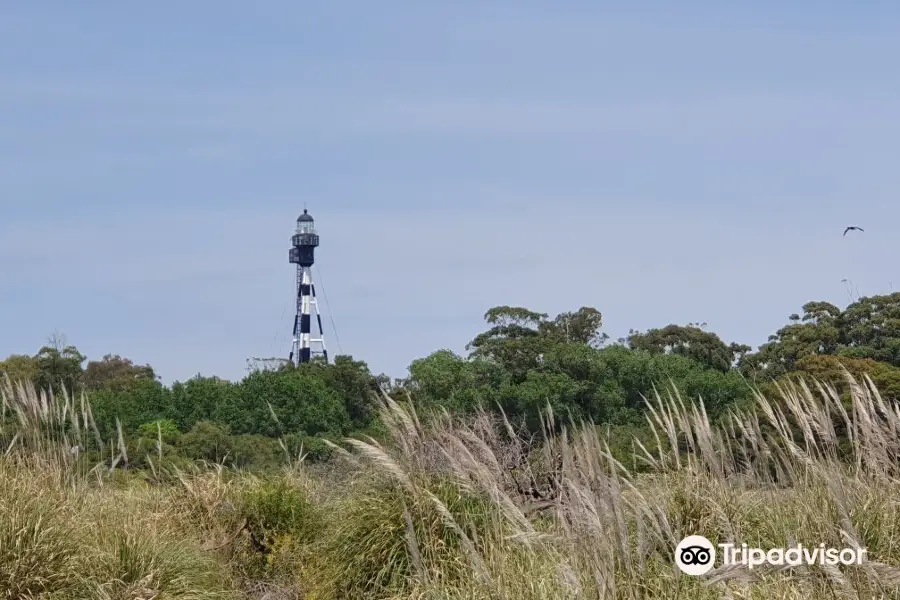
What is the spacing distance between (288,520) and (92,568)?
2.92 metres

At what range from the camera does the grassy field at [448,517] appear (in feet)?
18.2

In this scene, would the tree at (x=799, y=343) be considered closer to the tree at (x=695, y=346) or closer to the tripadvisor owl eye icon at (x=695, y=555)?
the tree at (x=695, y=346)

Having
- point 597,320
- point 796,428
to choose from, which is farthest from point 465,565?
point 597,320

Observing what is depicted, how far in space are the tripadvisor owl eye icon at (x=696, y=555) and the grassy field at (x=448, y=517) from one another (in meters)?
0.10

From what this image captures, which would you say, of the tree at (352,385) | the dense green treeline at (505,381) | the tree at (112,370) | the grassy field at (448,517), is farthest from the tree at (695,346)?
the grassy field at (448,517)

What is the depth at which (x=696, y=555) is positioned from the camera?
6414 millimetres

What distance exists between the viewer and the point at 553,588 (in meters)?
5.76

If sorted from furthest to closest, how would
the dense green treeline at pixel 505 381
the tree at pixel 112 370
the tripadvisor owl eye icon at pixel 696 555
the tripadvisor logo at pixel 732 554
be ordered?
the tree at pixel 112 370 → the dense green treeline at pixel 505 381 → the tripadvisor owl eye icon at pixel 696 555 → the tripadvisor logo at pixel 732 554

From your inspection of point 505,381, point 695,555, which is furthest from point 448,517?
point 505,381

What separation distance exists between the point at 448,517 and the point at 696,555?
1974 millimetres

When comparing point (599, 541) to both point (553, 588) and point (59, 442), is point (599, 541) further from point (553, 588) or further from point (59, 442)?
point (59, 442)

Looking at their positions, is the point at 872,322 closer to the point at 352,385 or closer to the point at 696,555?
the point at 352,385

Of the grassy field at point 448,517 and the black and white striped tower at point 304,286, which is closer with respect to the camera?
the grassy field at point 448,517

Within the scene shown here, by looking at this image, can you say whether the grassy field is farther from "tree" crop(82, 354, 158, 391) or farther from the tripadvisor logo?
"tree" crop(82, 354, 158, 391)
